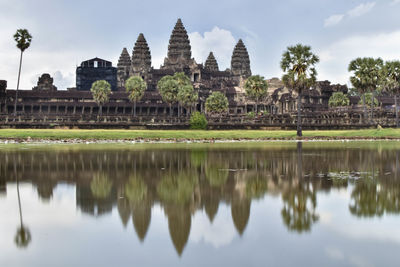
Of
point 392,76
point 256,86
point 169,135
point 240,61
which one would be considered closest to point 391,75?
point 392,76

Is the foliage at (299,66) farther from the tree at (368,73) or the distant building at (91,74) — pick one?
the distant building at (91,74)

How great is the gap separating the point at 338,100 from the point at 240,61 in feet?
205

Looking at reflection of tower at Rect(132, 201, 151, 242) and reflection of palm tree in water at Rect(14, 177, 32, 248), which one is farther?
reflection of tower at Rect(132, 201, 151, 242)

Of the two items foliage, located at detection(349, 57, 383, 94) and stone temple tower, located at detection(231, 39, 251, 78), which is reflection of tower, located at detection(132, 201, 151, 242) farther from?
stone temple tower, located at detection(231, 39, 251, 78)

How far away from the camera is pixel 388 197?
15469 mm

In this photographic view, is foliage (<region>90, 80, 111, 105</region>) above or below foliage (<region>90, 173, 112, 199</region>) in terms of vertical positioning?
above

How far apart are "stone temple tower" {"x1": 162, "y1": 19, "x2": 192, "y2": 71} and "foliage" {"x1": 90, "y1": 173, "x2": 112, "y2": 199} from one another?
142311 millimetres

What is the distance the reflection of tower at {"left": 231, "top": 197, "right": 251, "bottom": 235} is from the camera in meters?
12.0

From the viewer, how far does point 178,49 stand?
163500 mm

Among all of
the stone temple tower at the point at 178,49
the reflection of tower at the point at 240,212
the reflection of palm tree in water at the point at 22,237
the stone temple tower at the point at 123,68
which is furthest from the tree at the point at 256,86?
the reflection of palm tree in water at the point at 22,237

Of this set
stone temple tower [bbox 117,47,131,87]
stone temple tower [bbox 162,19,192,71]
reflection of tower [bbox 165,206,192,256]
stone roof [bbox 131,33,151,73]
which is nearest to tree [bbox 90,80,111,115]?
stone roof [bbox 131,33,151,73]

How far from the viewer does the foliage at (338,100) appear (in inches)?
5032

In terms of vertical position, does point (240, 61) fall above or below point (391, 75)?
above

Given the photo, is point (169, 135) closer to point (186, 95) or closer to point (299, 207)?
point (186, 95)
